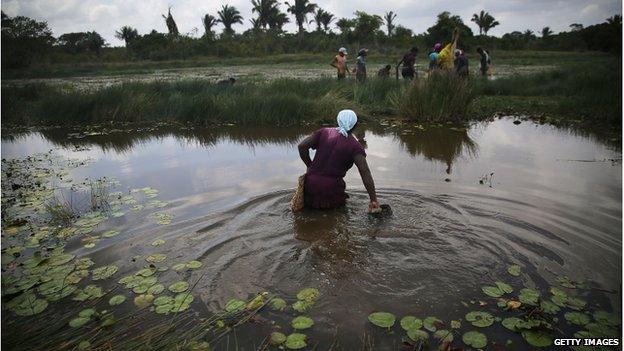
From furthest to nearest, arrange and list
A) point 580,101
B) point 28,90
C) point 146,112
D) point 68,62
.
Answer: point 68,62 < point 28,90 < point 146,112 < point 580,101

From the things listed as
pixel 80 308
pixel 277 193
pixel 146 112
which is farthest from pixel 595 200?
pixel 146 112

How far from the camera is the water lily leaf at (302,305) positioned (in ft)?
9.09

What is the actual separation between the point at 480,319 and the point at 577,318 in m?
0.62

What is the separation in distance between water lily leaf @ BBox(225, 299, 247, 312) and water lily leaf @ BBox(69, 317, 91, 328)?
2.95 ft

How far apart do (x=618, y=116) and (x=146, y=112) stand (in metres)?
10.8

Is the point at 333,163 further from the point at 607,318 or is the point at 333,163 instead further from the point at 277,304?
the point at 607,318

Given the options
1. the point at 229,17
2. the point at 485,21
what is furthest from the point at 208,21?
the point at 485,21

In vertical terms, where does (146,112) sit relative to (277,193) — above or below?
above

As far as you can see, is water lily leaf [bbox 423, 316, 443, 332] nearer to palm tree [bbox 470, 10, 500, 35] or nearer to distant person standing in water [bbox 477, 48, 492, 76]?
distant person standing in water [bbox 477, 48, 492, 76]

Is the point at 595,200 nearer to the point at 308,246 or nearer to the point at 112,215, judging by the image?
the point at 308,246

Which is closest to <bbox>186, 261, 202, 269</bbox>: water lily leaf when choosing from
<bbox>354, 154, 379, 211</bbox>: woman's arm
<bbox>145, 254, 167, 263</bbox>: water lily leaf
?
<bbox>145, 254, 167, 263</bbox>: water lily leaf

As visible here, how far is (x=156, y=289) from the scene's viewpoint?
3037 mm

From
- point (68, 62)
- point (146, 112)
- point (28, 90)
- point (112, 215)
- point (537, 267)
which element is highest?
point (68, 62)

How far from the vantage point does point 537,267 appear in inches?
130
